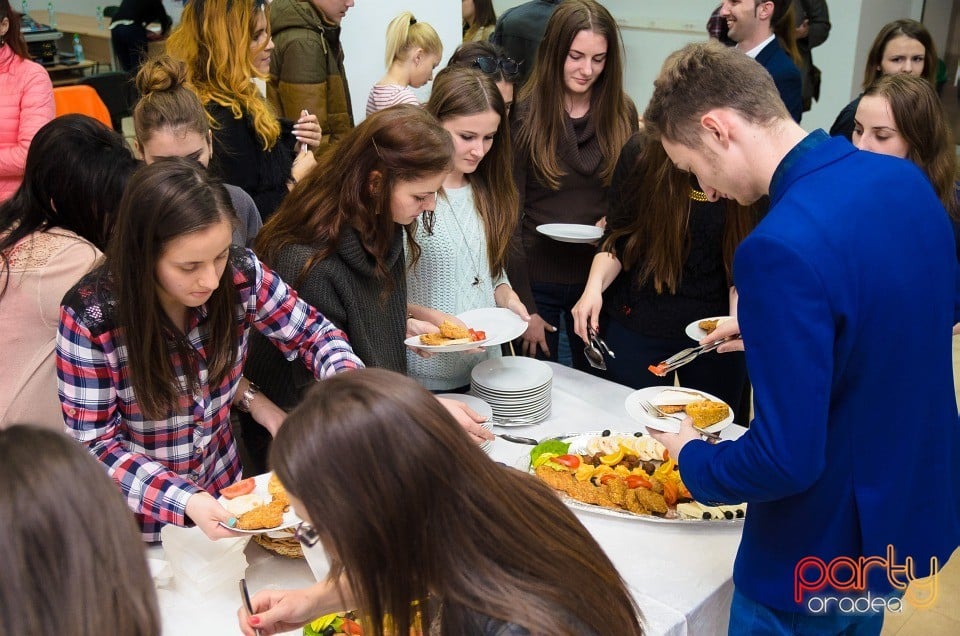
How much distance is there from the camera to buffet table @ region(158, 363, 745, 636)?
1.60m

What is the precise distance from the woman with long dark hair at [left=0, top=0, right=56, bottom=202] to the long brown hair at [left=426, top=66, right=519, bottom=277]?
166cm

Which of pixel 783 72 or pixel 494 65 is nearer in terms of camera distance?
pixel 494 65

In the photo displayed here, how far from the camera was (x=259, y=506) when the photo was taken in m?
1.64

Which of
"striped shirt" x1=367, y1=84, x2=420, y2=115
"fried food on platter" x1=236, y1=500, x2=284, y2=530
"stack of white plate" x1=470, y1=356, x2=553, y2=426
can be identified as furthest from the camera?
"striped shirt" x1=367, y1=84, x2=420, y2=115

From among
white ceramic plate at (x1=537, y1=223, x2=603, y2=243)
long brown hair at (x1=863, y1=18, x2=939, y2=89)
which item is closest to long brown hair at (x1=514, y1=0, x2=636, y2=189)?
white ceramic plate at (x1=537, y1=223, x2=603, y2=243)

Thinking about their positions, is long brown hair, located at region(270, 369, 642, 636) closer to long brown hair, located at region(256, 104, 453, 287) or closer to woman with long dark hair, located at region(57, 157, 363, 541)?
woman with long dark hair, located at region(57, 157, 363, 541)

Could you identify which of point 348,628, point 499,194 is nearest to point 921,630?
point 499,194

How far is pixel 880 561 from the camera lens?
4.77 ft

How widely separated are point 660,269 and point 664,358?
0.94 ft

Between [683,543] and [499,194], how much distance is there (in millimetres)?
1160

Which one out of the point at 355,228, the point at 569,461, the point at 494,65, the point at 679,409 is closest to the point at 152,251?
the point at 355,228

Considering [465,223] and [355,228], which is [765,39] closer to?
[465,223]

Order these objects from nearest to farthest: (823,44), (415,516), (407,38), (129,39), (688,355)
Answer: (415,516), (688,355), (407,38), (823,44), (129,39)

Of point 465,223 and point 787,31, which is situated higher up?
point 787,31
